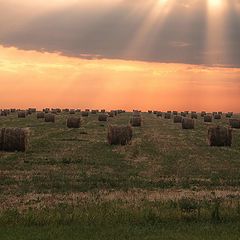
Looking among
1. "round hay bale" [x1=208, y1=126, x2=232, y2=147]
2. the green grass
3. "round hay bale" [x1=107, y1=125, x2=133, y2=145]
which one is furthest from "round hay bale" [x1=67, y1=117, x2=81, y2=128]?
the green grass

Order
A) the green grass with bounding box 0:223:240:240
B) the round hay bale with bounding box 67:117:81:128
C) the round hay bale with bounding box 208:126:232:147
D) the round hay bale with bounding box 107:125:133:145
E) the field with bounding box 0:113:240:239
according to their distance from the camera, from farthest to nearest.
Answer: the round hay bale with bounding box 67:117:81:128 < the round hay bale with bounding box 208:126:232:147 < the round hay bale with bounding box 107:125:133:145 < the field with bounding box 0:113:240:239 < the green grass with bounding box 0:223:240:240

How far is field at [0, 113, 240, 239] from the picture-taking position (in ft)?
41.1

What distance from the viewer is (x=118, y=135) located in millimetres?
33250

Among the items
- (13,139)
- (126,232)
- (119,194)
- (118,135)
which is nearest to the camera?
(126,232)

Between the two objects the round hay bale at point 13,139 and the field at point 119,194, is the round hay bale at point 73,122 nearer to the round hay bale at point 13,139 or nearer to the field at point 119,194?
the field at point 119,194

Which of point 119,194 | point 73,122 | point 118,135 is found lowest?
point 119,194

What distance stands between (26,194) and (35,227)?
4.03m

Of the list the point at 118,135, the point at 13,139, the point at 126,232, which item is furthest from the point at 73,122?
the point at 126,232

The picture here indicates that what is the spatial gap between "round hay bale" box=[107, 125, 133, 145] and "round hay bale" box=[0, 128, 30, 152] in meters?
6.12

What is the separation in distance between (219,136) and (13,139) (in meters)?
13.2

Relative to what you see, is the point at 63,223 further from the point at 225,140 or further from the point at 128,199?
the point at 225,140

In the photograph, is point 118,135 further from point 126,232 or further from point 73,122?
point 126,232

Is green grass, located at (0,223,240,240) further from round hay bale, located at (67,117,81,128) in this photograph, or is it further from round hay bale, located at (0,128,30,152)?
round hay bale, located at (67,117,81,128)

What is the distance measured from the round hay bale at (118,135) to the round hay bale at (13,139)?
6118 millimetres
